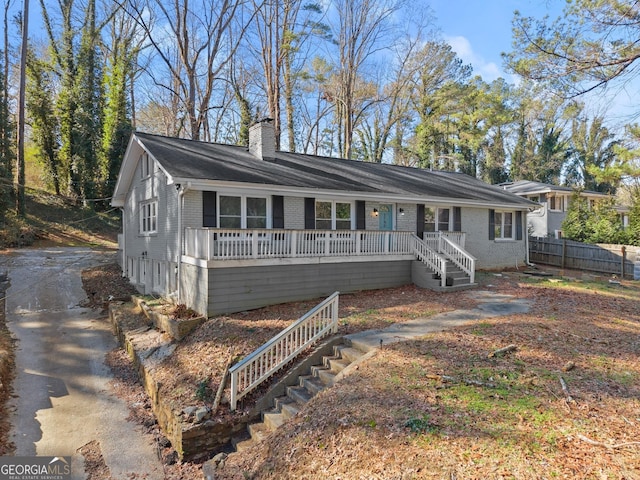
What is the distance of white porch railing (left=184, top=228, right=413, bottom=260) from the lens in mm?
9148

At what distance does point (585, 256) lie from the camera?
1802 centimetres

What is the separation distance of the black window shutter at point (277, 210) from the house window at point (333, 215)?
1532 millimetres

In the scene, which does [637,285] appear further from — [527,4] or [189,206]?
[189,206]

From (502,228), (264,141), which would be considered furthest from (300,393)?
(502,228)

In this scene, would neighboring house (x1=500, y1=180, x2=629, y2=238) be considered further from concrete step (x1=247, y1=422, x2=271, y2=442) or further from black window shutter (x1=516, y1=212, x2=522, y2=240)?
concrete step (x1=247, y1=422, x2=271, y2=442)

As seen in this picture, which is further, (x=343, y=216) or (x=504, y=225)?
(x=504, y=225)

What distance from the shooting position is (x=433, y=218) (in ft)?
47.9

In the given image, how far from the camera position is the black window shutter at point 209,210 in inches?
397

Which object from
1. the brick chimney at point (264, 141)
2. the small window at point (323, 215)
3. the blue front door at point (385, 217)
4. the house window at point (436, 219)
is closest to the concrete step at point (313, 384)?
the small window at point (323, 215)

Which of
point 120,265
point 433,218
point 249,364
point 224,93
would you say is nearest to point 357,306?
point 249,364

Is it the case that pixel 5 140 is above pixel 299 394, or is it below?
above

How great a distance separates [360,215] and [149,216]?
792 centimetres

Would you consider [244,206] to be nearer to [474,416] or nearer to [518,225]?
[474,416]

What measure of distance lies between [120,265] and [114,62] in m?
18.5
